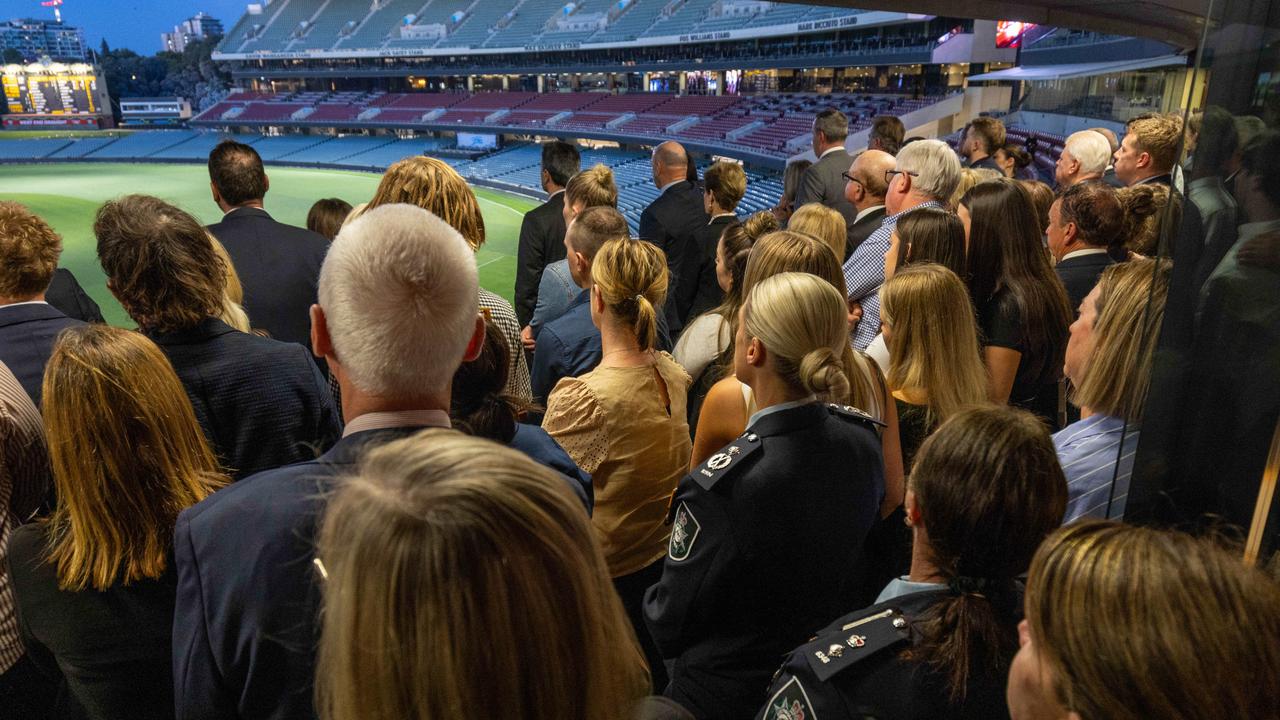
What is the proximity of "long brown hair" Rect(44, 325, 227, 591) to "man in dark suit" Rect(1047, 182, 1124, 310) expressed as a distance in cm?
372

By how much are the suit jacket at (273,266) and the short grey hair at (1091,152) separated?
508 cm

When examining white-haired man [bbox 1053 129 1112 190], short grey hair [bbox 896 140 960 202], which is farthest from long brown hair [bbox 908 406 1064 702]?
white-haired man [bbox 1053 129 1112 190]

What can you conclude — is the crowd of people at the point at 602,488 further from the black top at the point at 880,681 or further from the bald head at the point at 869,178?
the bald head at the point at 869,178

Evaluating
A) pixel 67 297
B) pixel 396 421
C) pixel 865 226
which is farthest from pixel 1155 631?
pixel 67 297

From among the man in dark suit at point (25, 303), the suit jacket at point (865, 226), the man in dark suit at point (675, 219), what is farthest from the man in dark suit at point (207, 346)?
the suit jacket at point (865, 226)

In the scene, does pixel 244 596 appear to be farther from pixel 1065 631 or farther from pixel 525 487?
pixel 1065 631

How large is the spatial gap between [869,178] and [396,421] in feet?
13.0

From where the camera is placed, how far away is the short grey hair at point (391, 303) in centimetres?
138

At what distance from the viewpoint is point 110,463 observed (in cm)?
160

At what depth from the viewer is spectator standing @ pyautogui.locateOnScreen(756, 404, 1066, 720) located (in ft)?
3.98

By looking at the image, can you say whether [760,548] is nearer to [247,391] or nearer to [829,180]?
[247,391]

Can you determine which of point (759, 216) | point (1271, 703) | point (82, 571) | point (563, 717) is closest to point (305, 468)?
point (563, 717)

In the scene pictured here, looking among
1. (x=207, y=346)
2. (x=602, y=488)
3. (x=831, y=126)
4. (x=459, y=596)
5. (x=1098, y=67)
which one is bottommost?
(x=602, y=488)

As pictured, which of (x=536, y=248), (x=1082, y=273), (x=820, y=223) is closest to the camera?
(x=1082, y=273)
